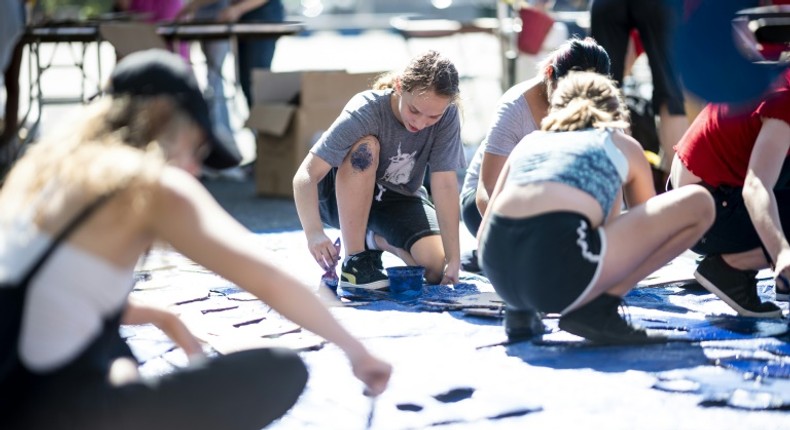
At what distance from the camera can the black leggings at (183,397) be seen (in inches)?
82.4

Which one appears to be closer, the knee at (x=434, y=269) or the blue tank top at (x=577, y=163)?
the blue tank top at (x=577, y=163)

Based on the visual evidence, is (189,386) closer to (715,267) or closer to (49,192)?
(49,192)

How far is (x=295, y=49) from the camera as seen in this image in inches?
714

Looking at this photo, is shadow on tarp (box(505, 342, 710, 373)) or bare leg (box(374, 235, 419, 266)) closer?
shadow on tarp (box(505, 342, 710, 373))

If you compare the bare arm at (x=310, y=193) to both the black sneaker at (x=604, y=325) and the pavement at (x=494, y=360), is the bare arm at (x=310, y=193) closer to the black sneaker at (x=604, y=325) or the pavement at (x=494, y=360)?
the pavement at (x=494, y=360)

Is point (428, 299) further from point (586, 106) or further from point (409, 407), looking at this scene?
point (409, 407)

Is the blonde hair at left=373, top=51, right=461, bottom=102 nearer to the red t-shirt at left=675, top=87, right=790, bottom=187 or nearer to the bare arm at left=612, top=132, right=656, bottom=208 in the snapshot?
the bare arm at left=612, top=132, right=656, bottom=208

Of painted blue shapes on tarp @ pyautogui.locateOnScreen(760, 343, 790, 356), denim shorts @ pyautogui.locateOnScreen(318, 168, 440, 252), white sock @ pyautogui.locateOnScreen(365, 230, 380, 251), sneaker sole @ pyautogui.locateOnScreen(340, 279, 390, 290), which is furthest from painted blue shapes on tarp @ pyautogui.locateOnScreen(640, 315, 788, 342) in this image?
white sock @ pyautogui.locateOnScreen(365, 230, 380, 251)

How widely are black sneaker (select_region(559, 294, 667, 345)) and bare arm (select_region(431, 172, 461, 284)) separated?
0.94m

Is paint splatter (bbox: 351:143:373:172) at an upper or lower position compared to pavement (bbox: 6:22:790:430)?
upper

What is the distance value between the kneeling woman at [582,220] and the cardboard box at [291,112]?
9.88 feet

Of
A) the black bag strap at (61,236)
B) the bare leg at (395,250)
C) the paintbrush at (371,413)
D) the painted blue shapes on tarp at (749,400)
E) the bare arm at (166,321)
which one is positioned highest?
the black bag strap at (61,236)

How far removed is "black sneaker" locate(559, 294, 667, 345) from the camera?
3.37 metres


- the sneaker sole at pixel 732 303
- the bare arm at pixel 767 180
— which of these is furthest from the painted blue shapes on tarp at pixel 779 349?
the sneaker sole at pixel 732 303
